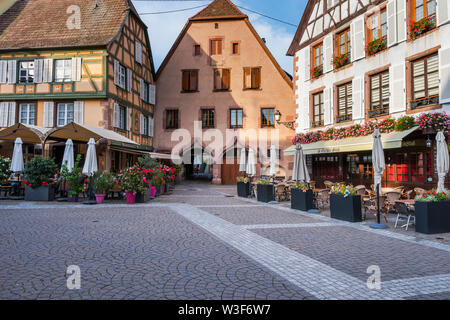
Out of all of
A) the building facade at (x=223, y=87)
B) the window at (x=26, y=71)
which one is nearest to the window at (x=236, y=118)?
the building facade at (x=223, y=87)

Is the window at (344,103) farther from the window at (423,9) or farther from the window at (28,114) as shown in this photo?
the window at (28,114)

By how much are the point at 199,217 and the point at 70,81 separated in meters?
14.6

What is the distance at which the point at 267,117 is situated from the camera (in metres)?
26.1

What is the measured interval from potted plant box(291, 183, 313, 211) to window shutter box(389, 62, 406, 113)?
17.0ft

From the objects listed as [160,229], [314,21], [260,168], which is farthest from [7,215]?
[260,168]

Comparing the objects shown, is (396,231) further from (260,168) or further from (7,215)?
(260,168)

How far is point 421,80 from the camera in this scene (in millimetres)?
12047

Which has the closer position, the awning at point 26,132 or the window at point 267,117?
the awning at point 26,132

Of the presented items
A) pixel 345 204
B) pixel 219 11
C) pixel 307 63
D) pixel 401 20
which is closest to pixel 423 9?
pixel 401 20

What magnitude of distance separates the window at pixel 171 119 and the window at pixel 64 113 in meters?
8.24

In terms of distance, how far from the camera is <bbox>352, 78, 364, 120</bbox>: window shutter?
14.7 m

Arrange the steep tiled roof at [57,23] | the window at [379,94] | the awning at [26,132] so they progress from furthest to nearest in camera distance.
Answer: the steep tiled roof at [57,23]
the awning at [26,132]
the window at [379,94]

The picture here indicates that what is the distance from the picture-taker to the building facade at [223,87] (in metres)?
26.0
